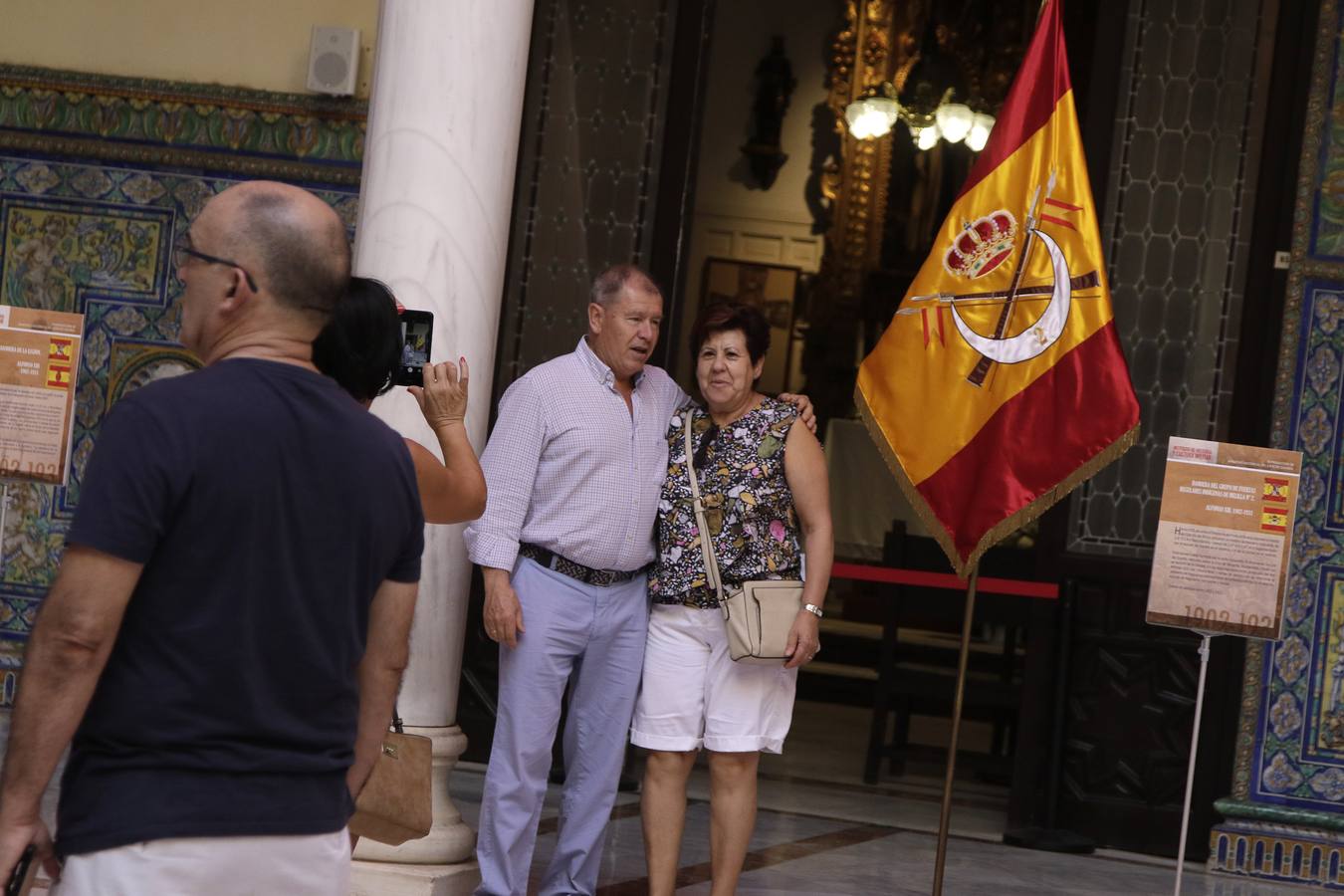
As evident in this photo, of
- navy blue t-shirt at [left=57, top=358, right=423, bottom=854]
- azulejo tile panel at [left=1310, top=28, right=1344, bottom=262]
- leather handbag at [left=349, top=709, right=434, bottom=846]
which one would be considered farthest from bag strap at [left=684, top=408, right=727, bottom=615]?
azulejo tile panel at [left=1310, top=28, right=1344, bottom=262]

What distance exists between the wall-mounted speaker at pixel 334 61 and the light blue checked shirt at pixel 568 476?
246 centimetres

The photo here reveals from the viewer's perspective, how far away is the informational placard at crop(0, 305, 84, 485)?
5445 millimetres

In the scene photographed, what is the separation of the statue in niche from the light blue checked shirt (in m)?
7.33

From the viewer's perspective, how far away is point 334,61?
6.56m

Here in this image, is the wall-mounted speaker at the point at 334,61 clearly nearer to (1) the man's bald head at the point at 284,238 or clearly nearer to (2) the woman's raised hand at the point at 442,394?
(2) the woman's raised hand at the point at 442,394

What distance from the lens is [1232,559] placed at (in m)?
4.54

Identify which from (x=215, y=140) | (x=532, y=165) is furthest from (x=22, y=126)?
(x=532, y=165)

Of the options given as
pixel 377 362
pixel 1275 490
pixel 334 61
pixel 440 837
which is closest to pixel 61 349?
pixel 334 61

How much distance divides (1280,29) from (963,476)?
2657mm

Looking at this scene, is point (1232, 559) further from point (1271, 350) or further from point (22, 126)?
point (22, 126)

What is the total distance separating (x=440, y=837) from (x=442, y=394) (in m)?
1.89

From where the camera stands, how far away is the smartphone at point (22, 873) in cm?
200

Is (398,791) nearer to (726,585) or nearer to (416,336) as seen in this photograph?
(416,336)

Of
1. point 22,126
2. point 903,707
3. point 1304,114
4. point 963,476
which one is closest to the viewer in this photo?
point 963,476
